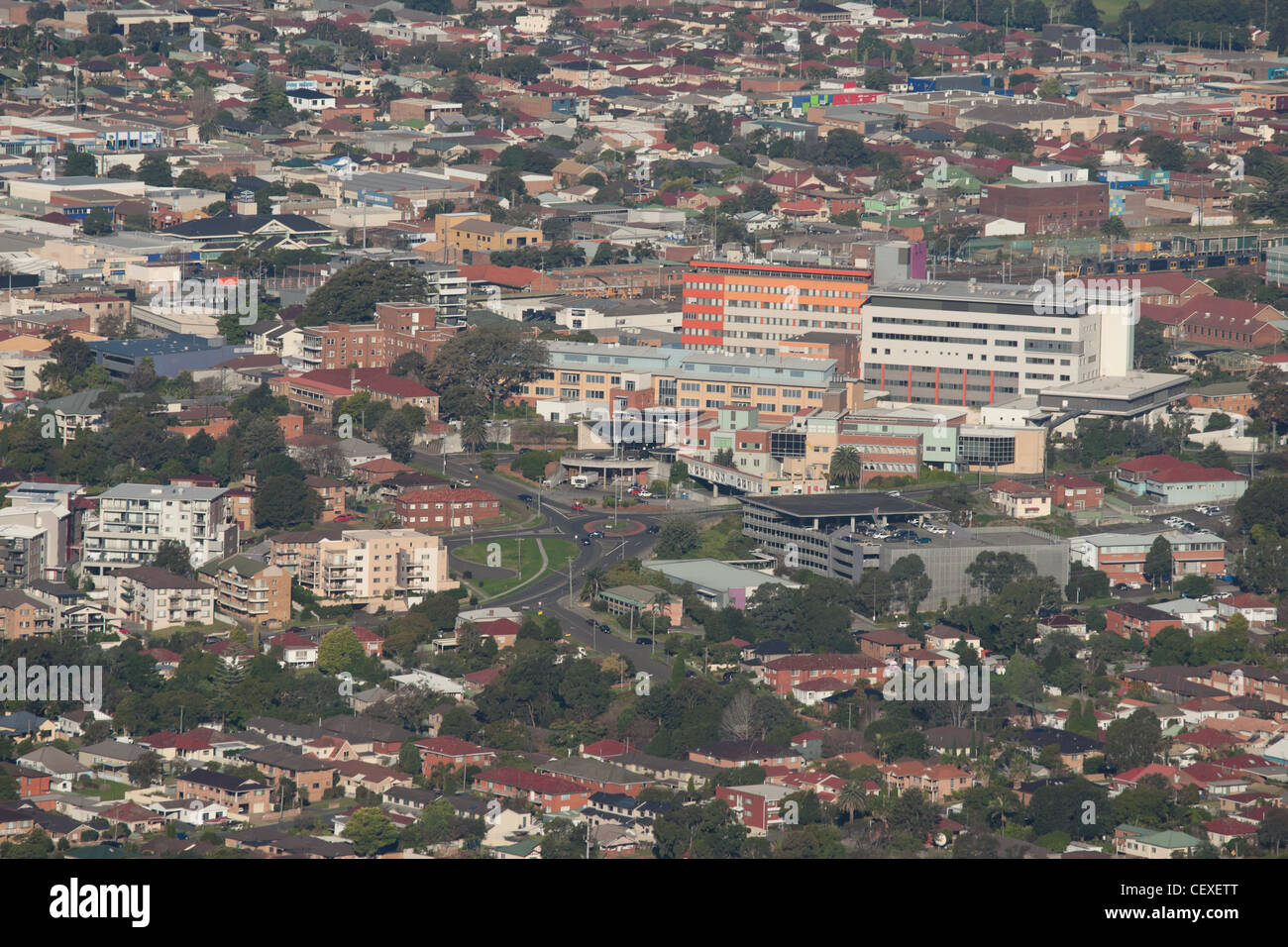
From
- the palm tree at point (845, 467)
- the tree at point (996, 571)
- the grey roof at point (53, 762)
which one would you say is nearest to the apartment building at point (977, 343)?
the palm tree at point (845, 467)

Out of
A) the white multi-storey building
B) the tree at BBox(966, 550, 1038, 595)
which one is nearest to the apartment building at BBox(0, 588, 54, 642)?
the tree at BBox(966, 550, 1038, 595)

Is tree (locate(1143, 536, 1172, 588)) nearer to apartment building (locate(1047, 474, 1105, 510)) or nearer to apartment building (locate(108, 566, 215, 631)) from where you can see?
apartment building (locate(1047, 474, 1105, 510))

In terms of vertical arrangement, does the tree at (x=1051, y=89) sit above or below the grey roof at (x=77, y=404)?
above

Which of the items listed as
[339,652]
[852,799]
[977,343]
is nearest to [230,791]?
[339,652]

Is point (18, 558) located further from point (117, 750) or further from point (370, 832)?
point (370, 832)

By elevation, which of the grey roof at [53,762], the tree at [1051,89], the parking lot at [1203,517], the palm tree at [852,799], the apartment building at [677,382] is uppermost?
the tree at [1051,89]

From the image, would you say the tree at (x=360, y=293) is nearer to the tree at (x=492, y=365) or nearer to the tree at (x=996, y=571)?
the tree at (x=492, y=365)
